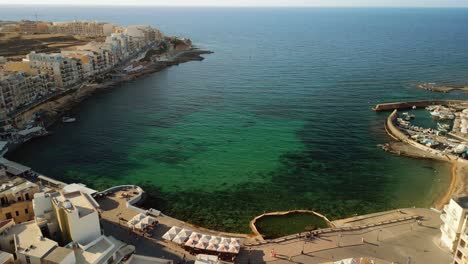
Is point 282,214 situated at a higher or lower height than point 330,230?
lower

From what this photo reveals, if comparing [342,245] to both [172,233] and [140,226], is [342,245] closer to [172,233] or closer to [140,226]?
[172,233]

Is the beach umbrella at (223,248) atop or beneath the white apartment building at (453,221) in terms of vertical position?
beneath

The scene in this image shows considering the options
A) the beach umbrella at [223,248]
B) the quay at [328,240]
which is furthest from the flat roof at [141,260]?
the beach umbrella at [223,248]

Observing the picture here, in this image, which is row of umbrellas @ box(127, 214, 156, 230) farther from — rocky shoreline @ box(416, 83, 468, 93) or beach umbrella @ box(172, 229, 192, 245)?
rocky shoreline @ box(416, 83, 468, 93)

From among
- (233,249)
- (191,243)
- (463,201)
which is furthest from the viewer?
(191,243)

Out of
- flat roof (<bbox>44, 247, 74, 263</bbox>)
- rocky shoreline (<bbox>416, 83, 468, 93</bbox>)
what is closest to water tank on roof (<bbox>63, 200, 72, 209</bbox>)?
flat roof (<bbox>44, 247, 74, 263</bbox>)

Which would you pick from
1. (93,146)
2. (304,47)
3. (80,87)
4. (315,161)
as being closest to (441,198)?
(315,161)

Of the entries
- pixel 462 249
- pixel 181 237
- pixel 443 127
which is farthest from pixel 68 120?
pixel 443 127

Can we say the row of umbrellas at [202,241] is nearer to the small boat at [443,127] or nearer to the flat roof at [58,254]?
the flat roof at [58,254]
